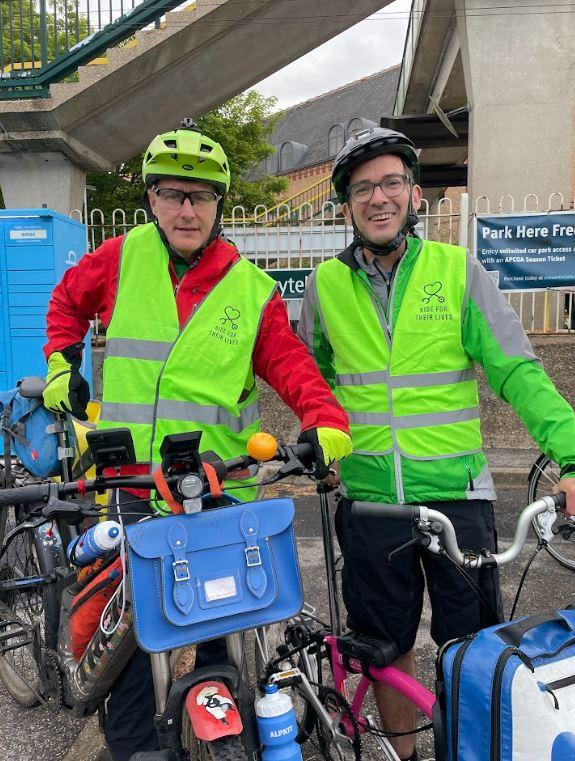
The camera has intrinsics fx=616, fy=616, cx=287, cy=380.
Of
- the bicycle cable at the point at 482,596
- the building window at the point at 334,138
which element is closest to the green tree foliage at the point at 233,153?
the bicycle cable at the point at 482,596

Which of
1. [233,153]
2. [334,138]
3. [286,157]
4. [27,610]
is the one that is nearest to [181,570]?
[27,610]

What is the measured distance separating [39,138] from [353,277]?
8191 mm

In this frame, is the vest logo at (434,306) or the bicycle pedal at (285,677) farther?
the vest logo at (434,306)

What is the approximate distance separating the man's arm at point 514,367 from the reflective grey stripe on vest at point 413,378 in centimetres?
8

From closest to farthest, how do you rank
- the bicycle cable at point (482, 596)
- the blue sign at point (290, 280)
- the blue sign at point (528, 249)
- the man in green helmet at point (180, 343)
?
the bicycle cable at point (482, 596) → the man in green helmet at point (180, 343) → the blue sign at point (528, 249) → the blue sign at point (290, 280)

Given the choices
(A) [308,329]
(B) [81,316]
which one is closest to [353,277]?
(A) [308,329]

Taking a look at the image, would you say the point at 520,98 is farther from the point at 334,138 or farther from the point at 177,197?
the point at 334,138

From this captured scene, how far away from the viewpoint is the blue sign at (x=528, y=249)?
6.46 meters

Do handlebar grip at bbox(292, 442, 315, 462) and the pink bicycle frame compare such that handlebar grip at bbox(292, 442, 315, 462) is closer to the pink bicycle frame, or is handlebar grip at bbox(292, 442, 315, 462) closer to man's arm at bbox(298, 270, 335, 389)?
man's arm at bbox(298, 270, 335, 389)

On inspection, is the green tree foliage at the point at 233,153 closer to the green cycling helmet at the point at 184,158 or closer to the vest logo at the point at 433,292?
the green cycling helmet at the point at 184,158

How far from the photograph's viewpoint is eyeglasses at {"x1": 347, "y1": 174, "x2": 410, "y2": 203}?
6.94 ft

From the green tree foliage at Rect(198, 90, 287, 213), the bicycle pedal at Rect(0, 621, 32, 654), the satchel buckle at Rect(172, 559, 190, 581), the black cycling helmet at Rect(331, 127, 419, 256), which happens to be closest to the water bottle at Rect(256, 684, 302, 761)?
the satchel buckle at Rect(172, 559, 190, 581)

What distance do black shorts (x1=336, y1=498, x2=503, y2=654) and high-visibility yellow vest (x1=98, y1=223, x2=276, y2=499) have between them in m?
0.45

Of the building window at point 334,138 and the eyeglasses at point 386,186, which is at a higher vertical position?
the building window at point 334,138
